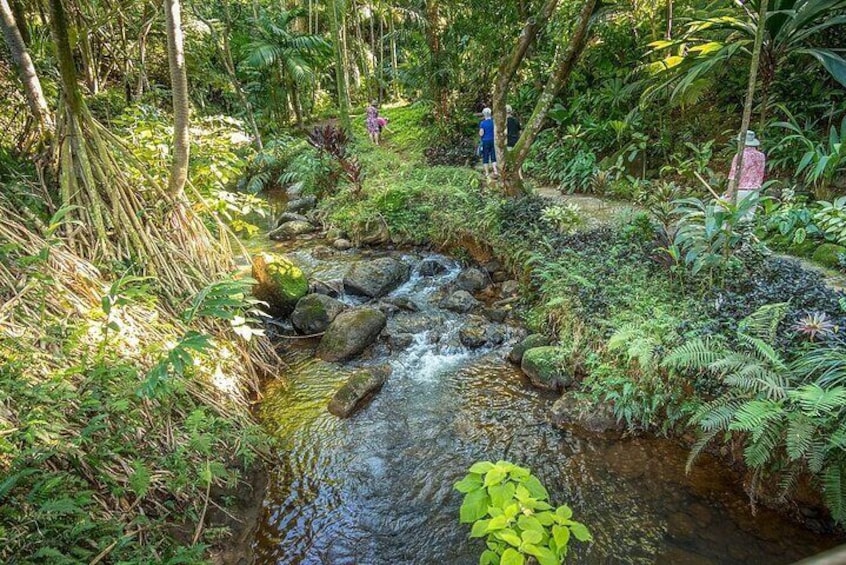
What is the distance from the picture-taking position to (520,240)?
21.7 feet

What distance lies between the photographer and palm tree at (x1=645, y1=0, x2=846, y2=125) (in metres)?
5.28

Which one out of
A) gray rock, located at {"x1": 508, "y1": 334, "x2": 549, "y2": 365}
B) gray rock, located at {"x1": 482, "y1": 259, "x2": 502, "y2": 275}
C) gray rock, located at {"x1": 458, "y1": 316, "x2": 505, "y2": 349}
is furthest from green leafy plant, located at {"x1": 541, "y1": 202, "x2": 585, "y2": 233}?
gray rock, located at {"x1": 508, "y1": 334, "x2": 549, "y2": 365}

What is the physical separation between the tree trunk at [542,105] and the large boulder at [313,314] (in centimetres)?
386

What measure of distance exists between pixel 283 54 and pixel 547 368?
14.4m

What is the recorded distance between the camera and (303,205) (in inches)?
428

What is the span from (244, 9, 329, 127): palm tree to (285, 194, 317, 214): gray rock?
590cm

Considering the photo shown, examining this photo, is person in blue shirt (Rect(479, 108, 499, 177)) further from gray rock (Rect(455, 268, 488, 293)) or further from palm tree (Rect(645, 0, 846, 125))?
palm tree (Rect(645, 0, 846, 125))

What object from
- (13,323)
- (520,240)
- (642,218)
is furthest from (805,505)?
(13,323)

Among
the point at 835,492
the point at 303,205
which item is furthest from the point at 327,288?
the point at 835,492

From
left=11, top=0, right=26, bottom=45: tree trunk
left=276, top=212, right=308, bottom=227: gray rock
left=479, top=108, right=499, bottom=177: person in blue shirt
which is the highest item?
left=11, top=0, right=26, bottom=45: tree trunk

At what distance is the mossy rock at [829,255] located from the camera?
457cm

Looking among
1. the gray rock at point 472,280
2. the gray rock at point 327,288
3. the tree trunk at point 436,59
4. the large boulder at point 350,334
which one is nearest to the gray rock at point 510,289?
the gray rock at point 472,280

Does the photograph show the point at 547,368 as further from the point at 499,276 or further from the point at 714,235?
the point at 499,276

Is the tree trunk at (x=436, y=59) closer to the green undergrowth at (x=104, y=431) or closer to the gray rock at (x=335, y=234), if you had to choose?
the gray rock at (x=335, y=234)
